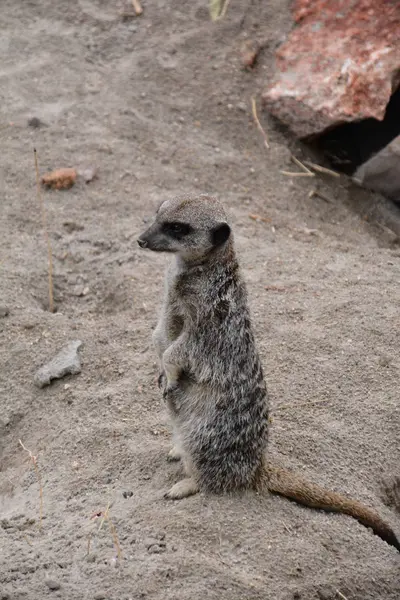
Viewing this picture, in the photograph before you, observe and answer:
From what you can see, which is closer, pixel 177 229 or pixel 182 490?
pixel 177 229

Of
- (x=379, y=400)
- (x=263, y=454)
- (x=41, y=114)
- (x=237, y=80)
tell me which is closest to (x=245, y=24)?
(x=237, y=80)

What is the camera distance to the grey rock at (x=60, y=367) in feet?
9.11

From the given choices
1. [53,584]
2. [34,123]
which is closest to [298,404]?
[53,584]

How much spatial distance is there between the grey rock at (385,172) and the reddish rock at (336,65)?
0.21 m

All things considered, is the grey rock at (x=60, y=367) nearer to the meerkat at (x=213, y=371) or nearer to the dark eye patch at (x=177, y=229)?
the meerkat at (x=213, y=371)

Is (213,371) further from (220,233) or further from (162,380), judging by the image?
(220,233)

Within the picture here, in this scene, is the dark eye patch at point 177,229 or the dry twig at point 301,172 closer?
the dark eye patch at point 177,229

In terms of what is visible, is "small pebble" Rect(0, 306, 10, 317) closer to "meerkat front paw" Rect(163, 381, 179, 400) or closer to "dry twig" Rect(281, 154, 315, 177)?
"meerkat front paw" Rect(163, 381, 179, 400)

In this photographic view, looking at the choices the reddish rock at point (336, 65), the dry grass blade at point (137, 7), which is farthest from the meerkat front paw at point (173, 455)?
the dry grass blade at point (137, 7)

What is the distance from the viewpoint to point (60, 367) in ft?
9.21

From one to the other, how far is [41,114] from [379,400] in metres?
2.58

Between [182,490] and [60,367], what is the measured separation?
0.80m

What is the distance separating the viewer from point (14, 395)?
9.03 ft

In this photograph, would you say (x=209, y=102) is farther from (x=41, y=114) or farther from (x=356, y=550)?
(x=356, y=550)
